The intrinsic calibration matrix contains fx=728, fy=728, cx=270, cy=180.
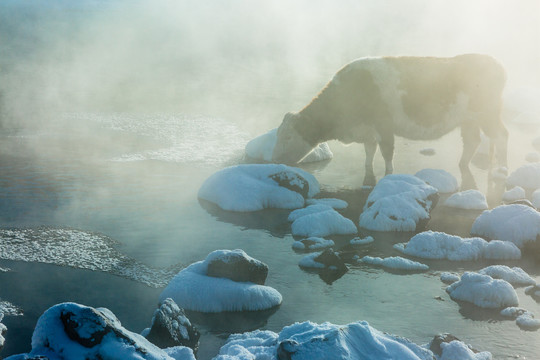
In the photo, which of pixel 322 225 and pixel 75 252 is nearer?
pixel 75 252

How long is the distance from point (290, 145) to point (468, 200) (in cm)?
349

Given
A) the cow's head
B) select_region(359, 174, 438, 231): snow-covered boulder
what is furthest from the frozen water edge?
the cow's head

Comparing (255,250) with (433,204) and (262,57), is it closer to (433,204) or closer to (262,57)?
(433,204)

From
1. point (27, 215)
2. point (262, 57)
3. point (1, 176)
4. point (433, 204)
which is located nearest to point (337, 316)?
point (433, 204)

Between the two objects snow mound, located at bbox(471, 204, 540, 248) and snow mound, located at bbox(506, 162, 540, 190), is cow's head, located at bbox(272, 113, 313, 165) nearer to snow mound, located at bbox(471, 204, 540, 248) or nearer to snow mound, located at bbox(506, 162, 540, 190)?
snow mound, located at bbox(506, 162, 540, 190)

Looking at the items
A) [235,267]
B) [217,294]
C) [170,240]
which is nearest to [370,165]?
[170,240]

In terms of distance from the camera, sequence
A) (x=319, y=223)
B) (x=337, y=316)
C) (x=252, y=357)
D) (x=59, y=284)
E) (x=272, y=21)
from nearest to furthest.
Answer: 1. (x=252, y=357)
2. (x=337, y=316)
3. (x=59, y=284)
4. (x=319, y=223)
5. (x=272, y=21)

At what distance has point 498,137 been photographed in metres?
13.5

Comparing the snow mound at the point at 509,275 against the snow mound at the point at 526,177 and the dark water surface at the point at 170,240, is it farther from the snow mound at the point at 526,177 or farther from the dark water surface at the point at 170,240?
the snow mound at the point at 526,177

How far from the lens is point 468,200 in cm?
1161

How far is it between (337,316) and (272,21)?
43362 mm

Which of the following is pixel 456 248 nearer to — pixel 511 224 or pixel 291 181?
pixel 511 224

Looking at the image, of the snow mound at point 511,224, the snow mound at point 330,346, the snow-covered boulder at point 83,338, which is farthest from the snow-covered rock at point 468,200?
the snow-covered boulder at point 83,338

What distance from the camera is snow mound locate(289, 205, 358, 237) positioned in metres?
10.1
